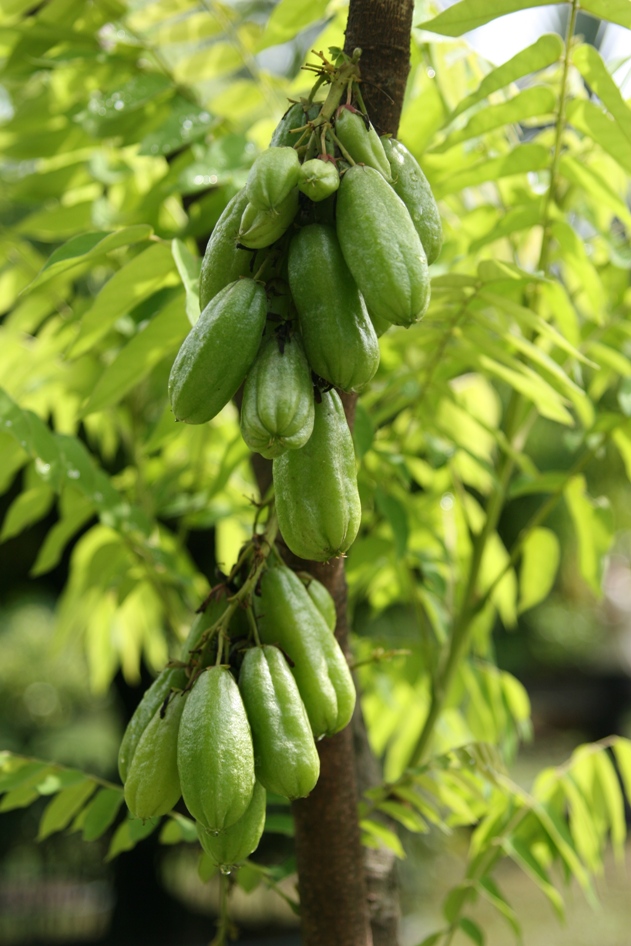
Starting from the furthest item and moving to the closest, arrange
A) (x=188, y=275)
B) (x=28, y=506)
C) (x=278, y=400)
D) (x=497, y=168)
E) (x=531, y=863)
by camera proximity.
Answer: (x=28, y=506), (x=531, y=863), (x=497, y=168), (x=188, y=275), (x=278, y=400)

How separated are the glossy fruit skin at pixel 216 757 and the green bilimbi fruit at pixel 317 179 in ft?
0.94

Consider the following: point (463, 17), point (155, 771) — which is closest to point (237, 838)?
point (155, 771)

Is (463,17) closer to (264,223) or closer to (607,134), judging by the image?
(607,134)

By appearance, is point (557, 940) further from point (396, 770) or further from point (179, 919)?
point (396, 770)

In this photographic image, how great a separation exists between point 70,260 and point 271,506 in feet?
0.77

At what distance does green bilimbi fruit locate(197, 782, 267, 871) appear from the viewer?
54cm

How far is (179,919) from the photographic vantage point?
13.7ft

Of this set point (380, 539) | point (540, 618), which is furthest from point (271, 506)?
point (540, 618)

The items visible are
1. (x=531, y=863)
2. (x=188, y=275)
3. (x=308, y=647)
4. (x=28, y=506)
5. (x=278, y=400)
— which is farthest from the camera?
(x=28, y=506)

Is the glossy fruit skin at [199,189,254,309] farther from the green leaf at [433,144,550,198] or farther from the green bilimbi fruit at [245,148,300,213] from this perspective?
the green leaf at [433,144,550,198]

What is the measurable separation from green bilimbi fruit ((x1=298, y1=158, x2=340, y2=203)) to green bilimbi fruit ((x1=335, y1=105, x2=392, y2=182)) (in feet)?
0.13

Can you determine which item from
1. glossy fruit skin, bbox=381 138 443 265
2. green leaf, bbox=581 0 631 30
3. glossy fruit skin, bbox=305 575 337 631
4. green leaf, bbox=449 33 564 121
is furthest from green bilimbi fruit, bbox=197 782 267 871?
green leaf, bbox=581 0 631 30

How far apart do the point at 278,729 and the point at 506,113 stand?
57 cm

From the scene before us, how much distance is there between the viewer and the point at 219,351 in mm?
Result: 496
